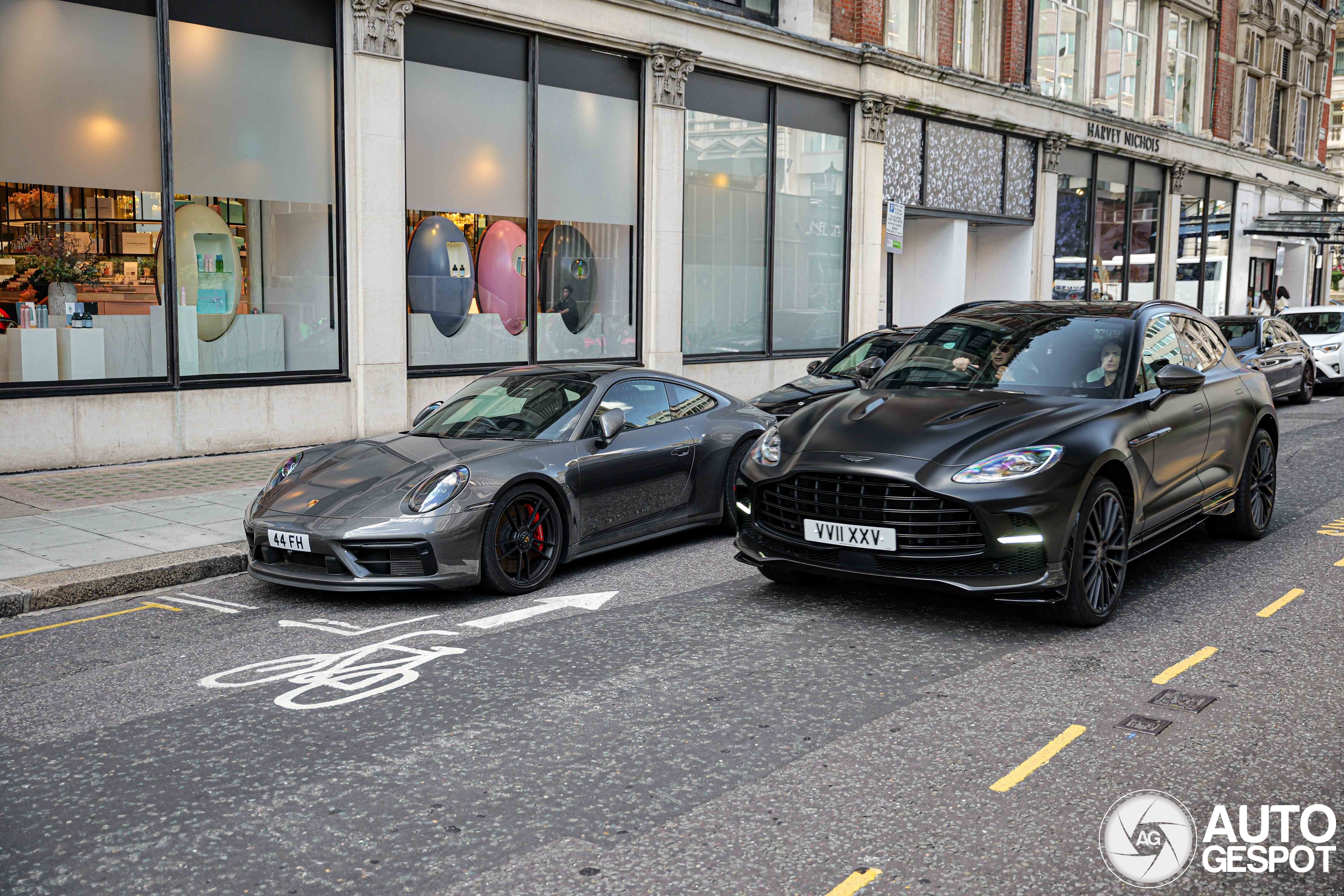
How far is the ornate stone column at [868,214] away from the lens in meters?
20.6

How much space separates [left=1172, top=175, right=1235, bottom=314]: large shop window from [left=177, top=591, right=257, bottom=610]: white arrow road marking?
98.7ft

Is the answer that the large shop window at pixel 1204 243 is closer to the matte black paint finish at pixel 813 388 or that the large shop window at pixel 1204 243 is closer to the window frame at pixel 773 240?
the window frame at pixel 773 240

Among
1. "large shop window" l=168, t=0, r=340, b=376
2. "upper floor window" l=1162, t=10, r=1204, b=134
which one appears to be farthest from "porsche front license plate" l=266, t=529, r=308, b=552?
"upper floor window" l=1162, t=10, r=1204, b=134

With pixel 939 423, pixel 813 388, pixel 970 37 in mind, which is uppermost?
pixel 970 37

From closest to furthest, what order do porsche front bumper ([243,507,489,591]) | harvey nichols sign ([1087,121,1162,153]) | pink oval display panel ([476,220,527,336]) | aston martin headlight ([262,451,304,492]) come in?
porsche front bumper ([243,507,489,591])
aston martin headlight ([262,451,304,492])
pink oval display panel ([476,220,527,336])
harvey nichols sign ([1087,121,1162,153])

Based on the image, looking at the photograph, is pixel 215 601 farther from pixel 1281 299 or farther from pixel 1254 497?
pixel 1281 299

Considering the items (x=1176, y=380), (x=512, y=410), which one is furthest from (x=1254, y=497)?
(x=512, y=410)

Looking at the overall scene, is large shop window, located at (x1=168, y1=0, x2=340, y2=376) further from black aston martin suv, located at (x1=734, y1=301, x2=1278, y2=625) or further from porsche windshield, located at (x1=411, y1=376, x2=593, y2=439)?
black aston martin suv, located at (x1=734, y1=301, x2=1278, y2=625)

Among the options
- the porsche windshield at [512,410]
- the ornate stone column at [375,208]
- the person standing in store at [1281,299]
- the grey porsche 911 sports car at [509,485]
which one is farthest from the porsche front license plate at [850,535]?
the person standing in store at [1281,299]

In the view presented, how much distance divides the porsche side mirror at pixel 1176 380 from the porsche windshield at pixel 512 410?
3.54 metres

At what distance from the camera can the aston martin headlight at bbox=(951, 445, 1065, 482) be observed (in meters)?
5.82

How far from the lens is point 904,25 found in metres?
21.6

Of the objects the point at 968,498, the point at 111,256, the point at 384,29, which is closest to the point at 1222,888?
the point at 968,498

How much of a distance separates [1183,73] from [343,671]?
109 ft
